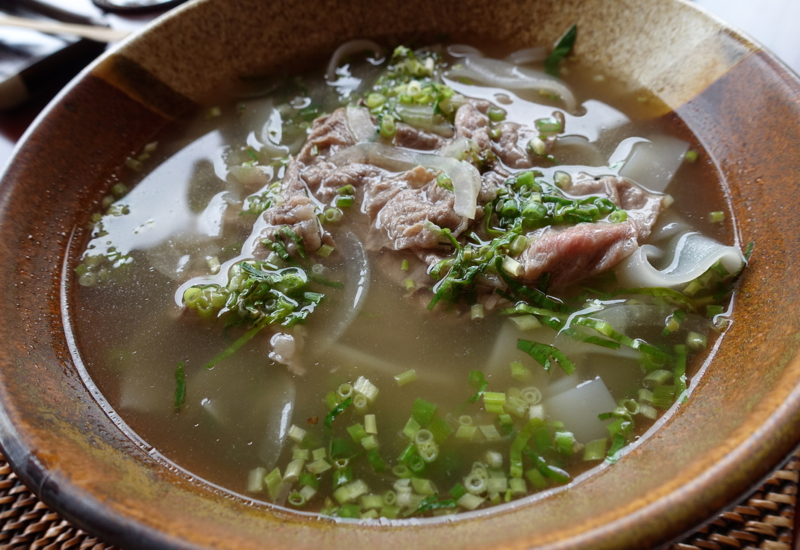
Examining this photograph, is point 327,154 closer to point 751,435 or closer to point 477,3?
point 477,3

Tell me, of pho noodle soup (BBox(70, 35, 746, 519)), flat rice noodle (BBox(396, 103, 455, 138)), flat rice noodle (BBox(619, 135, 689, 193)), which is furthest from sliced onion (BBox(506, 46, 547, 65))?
flat rice noodle (BBox(619, 135, 689, 193))

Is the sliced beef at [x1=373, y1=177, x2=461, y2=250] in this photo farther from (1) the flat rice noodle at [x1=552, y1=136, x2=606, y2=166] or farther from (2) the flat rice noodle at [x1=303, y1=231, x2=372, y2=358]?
(1) the flat rice noodle at [x1=552, y1=136, x2=606, y2=166]

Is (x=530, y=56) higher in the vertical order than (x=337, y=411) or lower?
higher

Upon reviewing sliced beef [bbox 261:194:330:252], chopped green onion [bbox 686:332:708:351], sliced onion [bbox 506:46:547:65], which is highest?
sliced onion [bbox 506:46:547:65]

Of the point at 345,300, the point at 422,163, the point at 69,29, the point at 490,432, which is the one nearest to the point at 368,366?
the point at 345,300

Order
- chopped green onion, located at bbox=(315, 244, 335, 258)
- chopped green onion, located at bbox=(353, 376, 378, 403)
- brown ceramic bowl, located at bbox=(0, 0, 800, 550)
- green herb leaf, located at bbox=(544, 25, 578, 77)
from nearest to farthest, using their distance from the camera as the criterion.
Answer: brown ceramic bowl, located at bbox=(0, 0, 800, 550)
chopped green onion, located at bbox=(353, 376, 378, 403)
chopped green onion, located at bbox=(315, 244, 335, 258)
green herb leaf, located at bbox=(544, 25, 578, 77)

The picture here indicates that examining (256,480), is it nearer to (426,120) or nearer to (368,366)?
(368,366)

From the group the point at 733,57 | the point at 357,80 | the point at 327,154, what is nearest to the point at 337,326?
the point at 327,154
